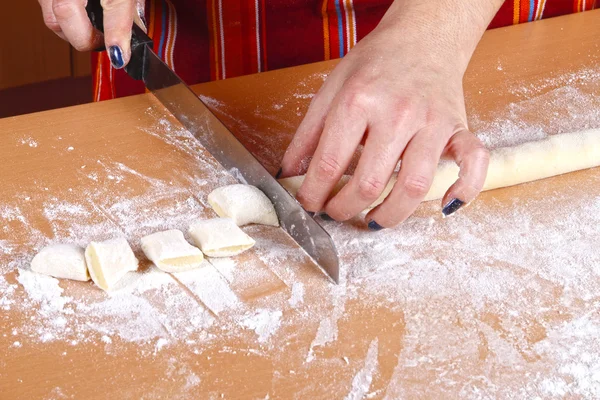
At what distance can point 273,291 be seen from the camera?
105 centimetres

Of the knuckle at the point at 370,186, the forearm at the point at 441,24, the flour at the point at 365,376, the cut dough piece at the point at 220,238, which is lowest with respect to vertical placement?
the flour at the point at 365,376

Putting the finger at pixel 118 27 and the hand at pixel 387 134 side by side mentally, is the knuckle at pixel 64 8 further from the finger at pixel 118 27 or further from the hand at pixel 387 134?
the hand at pixel 387 134

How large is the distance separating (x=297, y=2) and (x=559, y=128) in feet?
1.90

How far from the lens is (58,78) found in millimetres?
2986

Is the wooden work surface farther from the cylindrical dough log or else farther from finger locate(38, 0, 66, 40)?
finger locate(38, 0, 66, 40)

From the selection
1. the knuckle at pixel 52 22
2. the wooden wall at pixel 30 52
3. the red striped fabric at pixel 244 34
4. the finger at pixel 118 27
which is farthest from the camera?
the wooden wall at pixel 30 52

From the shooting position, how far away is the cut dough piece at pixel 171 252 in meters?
1.06

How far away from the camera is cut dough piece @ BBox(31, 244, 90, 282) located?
1.04m

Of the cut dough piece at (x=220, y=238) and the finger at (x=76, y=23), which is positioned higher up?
the finger at (x=76, y=23)

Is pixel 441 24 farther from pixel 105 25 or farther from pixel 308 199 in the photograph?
pixel 105 25

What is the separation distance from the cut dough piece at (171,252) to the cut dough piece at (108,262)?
3 centimetres

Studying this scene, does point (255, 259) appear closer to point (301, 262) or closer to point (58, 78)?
point (301, 262)

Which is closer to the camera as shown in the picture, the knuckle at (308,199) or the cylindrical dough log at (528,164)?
the knuckle at (308,199)

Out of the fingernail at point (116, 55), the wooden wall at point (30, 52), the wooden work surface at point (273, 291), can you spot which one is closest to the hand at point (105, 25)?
the fingernail at point (116, 55)
